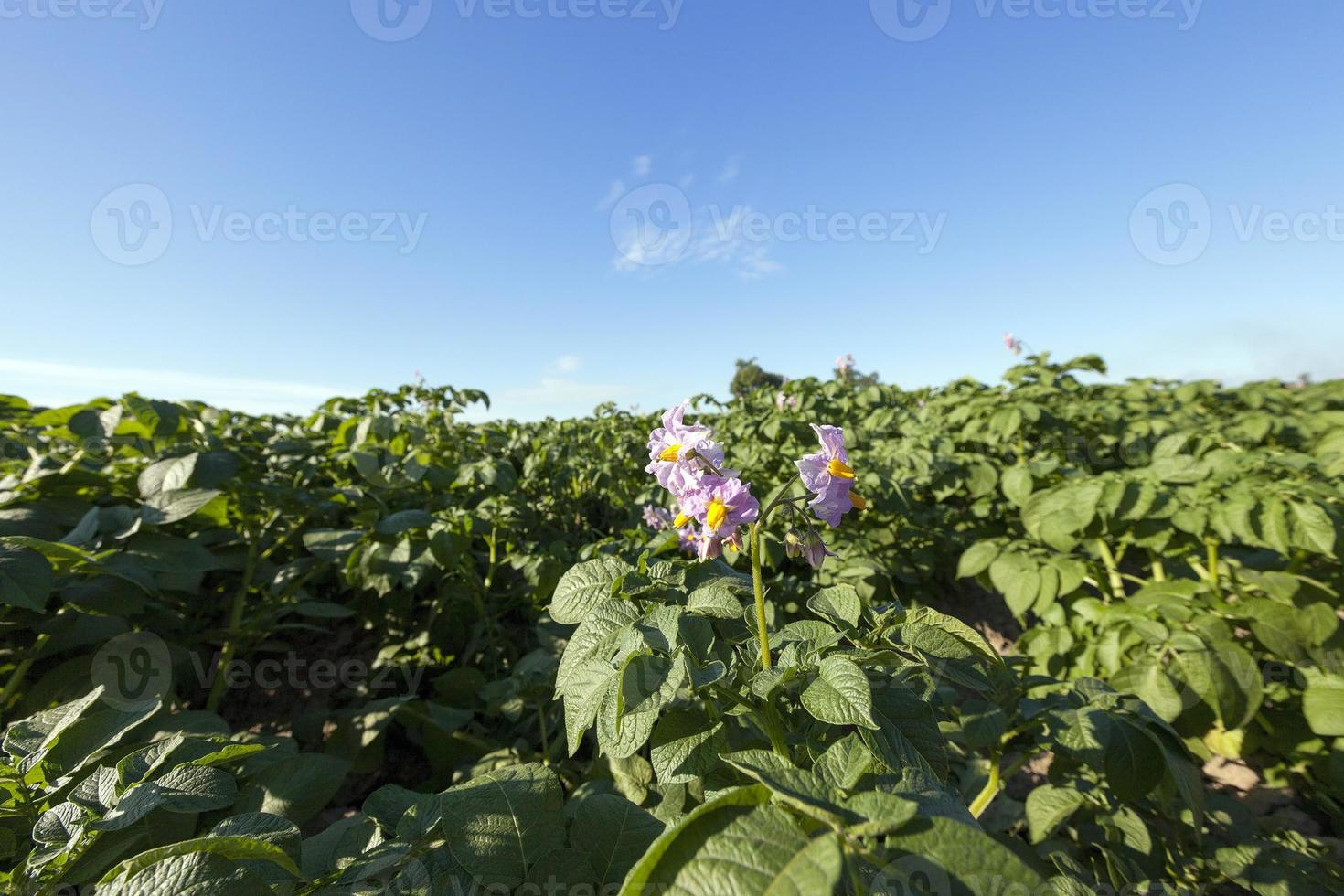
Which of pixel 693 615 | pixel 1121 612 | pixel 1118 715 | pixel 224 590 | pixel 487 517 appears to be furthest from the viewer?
pixel 224 590

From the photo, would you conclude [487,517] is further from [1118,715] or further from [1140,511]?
[1140,511]

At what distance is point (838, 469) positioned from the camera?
1.09 m

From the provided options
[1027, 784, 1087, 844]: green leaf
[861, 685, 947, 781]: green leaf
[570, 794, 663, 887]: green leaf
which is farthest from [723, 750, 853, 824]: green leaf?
[1027, 784, 1087, 844]: green leaf

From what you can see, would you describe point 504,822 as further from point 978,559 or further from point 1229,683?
point 978,559

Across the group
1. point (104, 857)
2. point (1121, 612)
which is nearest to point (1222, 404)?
point (1121, 612)

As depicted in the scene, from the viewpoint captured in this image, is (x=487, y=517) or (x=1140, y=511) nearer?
(x=1140, y=511)

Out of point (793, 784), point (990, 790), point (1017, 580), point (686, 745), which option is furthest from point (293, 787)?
point (1017, 580)

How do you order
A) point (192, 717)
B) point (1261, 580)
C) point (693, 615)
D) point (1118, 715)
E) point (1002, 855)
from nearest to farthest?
point (1002, 855) < point (693, 615) < point (1118, 715) < point (192, 717) < point (1261, 580)

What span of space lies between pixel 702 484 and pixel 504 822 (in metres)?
0.63

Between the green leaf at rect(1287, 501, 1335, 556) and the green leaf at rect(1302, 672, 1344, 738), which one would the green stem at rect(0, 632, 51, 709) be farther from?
the green leaf at rect(1287, 501, 1335, 556)

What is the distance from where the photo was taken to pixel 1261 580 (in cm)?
207

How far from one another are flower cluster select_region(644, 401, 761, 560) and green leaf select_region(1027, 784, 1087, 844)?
1.13m

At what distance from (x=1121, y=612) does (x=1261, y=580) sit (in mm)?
686

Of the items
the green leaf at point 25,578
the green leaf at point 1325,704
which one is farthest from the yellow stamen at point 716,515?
the green leaf at point 1325,704
